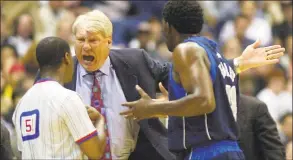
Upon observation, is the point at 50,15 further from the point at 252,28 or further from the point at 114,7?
the point at 252,28

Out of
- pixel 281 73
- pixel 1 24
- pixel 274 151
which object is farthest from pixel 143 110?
pixel 1 24

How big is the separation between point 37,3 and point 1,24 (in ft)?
2.88

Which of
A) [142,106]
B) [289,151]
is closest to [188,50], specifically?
[142,106]

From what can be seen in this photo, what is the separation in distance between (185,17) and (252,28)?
8.32 metres

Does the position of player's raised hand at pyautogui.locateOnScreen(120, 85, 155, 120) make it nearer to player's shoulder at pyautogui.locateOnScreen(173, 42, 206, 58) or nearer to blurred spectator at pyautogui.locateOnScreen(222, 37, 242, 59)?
player's shoulder at pyautogui.locateOnScreen(173, 42, 206, 58)

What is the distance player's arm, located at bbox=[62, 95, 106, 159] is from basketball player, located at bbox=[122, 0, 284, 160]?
0.35 meters

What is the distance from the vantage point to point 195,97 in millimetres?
5734

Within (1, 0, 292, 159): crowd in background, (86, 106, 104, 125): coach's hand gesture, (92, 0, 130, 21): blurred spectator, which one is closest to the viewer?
(86, 106, 104, 125): coach's hand gesture

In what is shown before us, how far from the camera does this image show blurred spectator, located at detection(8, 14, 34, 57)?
13961mm

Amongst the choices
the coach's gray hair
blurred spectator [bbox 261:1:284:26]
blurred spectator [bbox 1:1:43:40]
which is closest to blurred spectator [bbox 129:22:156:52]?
blurred spectator [bbox 1:1:43:40]

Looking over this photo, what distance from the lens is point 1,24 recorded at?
13.9 metres

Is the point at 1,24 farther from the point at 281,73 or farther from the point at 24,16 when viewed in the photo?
the point at 281,73

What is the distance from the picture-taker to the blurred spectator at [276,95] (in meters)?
12.1

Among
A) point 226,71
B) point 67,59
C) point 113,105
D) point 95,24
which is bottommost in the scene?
point 113,105
